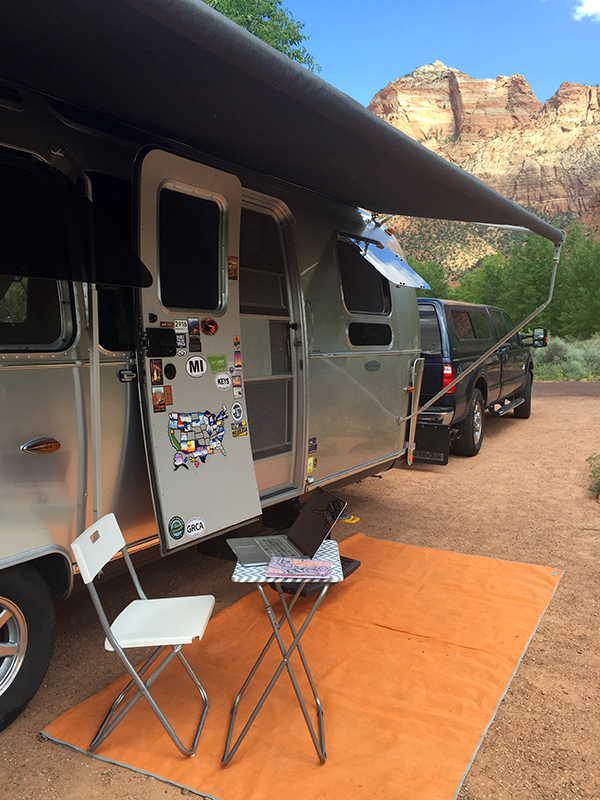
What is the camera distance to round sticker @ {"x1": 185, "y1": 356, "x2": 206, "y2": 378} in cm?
340

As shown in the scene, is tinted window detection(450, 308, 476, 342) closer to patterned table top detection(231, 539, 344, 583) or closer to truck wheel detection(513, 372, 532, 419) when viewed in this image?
truck wheel detection(513, 372, 532, 419)

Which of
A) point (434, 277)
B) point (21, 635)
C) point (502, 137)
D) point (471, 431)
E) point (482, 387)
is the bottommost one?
point (21, 635)

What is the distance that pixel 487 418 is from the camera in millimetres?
11594

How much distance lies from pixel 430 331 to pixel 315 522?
4.88m

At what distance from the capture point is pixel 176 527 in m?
3.24

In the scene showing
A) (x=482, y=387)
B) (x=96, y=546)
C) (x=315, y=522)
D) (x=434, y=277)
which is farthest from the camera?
(x=434, y=277)

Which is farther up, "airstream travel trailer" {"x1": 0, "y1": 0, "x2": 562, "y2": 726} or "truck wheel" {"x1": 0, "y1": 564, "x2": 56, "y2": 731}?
"airstream travel trailer" {"x1": 0, "y1": 0, "x2": 562, "y2": 726}

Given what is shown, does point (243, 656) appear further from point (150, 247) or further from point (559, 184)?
point (559, 184)

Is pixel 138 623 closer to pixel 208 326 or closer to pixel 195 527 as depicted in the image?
pixel 195 527

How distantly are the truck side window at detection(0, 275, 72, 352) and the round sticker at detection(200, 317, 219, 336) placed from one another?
85 cm

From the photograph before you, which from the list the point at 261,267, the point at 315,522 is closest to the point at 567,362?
the point at 261,267

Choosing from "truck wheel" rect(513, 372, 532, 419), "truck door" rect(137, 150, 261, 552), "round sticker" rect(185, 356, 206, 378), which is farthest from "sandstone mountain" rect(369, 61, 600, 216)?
"round sticker" rect(185, 356, 206, 378)

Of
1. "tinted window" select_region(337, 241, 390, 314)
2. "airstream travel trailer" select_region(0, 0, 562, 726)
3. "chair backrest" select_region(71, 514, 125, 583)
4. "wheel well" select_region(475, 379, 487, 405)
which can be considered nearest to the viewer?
"chair backrest" select_region(71, 514, 125, 583)

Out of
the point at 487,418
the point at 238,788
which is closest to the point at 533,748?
the point at 238,788
